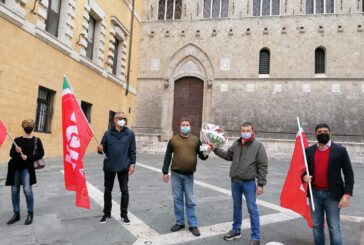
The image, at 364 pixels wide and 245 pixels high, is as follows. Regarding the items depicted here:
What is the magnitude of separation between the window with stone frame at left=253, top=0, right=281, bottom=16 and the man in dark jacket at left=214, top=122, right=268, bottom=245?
21079mm

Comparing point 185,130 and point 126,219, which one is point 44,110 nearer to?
point 126,219

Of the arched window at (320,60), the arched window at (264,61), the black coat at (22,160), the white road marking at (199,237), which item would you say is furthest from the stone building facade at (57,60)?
the arched window at (320,60)

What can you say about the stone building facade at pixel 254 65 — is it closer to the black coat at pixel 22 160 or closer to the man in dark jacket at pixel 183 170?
the black coat at pixel 22 160

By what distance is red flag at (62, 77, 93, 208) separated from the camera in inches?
198

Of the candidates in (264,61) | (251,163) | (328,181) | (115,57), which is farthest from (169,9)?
(328,181)

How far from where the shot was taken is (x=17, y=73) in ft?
39.0

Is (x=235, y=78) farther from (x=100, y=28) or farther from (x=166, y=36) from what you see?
(x=100, y=28)

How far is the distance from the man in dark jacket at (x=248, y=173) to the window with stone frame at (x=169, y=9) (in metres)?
21.9

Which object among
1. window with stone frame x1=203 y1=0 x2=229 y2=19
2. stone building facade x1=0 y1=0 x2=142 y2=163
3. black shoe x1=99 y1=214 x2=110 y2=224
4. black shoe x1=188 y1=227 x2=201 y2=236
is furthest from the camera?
window with stone frame x1=203 y1=0 x2=229 y2=19

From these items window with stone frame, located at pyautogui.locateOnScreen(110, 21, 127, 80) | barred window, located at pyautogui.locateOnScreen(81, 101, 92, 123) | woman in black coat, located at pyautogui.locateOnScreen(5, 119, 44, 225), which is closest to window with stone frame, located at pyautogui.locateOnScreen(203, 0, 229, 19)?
window with stone frame, located at pyautogui.locateOnScreen(110, 21, 127, 80)

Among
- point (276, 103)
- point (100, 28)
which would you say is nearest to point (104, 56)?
point (100, 28)

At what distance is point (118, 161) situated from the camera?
5.15 metres

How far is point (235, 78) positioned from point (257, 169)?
1909cm

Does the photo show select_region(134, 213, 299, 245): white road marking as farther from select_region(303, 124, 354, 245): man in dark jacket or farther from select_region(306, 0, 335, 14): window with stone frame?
select_region(306, 0, 335, 14): window with stone frame
